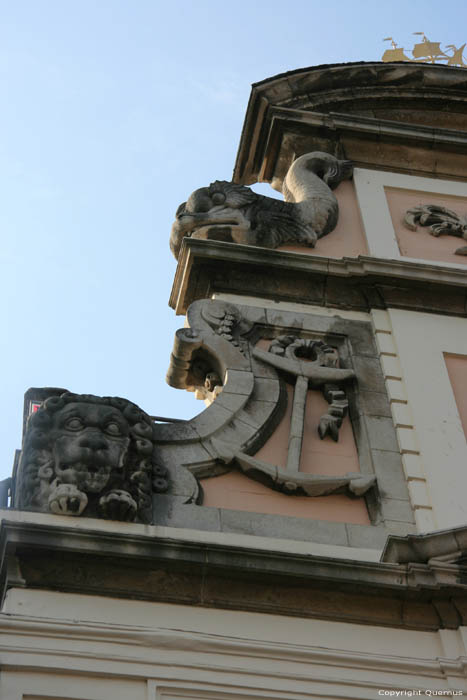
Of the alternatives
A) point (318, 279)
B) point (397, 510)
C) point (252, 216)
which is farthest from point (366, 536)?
point (252, 216)

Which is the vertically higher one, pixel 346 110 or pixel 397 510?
pixel 346 110

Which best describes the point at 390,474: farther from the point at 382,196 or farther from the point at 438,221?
the point at 382,196

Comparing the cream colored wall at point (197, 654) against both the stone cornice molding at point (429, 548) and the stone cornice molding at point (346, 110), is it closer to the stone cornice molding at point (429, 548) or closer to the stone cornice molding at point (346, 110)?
the stone cornice molding at point (429, 548)

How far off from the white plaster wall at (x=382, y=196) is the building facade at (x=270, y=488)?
0.03 meters

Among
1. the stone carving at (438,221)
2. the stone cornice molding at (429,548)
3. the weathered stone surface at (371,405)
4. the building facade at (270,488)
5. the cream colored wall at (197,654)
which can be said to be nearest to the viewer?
the cream colored wall at (197,654)

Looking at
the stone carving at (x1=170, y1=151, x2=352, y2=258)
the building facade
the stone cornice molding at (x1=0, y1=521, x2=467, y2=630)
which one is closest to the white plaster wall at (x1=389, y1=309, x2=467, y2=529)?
the building facade

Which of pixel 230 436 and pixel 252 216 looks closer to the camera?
pixel 230 436

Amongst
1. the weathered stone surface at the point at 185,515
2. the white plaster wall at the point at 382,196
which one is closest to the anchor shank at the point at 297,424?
the weathered stone surface at the point at 185,515

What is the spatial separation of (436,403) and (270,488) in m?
→ 1.41

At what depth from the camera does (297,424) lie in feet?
26.8

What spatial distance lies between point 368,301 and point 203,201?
152 cm

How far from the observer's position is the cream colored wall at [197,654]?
6.40m

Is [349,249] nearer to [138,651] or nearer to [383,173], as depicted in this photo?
[383,173]

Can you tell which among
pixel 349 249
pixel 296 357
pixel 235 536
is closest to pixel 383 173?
pixel 349 249
